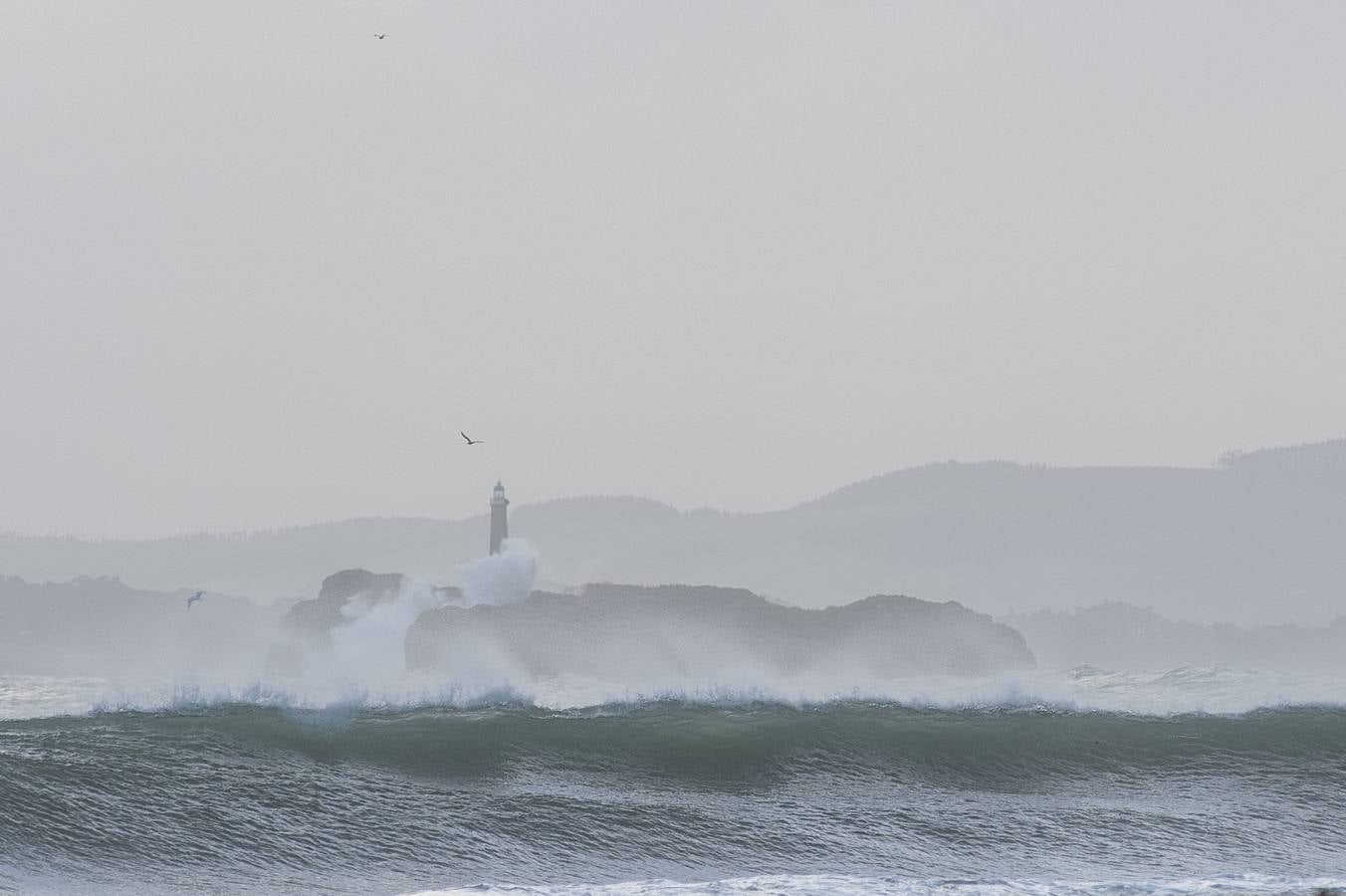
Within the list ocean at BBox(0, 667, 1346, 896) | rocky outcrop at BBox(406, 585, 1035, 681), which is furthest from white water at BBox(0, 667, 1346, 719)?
rocky outcrop at BBox(406, 585, 1035, 681)

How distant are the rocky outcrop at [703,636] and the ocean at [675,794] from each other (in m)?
36.5

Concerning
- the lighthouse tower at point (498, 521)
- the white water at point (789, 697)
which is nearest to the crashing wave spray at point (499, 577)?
the lighthouse tower at point (498, 521)

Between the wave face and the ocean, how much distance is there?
47 mm

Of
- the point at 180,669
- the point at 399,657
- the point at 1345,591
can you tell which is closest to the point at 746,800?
the point at 399,657

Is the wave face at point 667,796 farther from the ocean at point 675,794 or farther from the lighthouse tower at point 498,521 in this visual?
the lighthouse tower at point 498,521

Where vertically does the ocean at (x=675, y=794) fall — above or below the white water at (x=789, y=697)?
below

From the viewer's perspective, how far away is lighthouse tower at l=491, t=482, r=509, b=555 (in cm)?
5909

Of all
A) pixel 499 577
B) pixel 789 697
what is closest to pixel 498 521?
pixel 499 577

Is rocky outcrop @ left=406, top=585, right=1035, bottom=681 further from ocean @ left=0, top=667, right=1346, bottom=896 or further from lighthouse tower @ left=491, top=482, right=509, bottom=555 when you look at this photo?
ocean @ left=0, top=667, right=1346, bottom=896

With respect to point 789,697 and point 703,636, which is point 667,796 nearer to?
point 789,697

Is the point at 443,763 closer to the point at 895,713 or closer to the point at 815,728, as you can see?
the point at 815,728

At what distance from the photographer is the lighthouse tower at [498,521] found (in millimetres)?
59094

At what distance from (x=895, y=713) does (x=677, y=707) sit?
3.16 m

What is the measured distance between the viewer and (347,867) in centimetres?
1352
